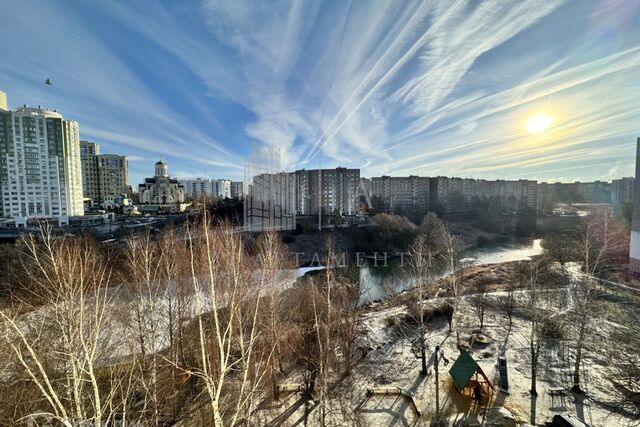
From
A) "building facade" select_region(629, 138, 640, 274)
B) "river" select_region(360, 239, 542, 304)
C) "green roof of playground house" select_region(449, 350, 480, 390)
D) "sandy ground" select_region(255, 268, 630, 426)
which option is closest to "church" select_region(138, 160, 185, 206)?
"river" select_region(360, 239, 542, 304)

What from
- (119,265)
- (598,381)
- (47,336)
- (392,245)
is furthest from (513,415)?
(392,245)

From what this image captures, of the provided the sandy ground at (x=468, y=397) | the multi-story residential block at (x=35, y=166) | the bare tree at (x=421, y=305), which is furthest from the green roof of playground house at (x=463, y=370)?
the multi-story residential block at (x=35, y=166)

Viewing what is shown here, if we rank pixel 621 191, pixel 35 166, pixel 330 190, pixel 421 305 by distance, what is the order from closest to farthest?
pixel 421 305
pixel 621 191
pixel 35 166
pixel 330 190

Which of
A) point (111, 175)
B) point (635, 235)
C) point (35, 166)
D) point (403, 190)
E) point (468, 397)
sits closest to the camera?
point (468, 397)

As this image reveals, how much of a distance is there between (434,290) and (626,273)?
7.32 m

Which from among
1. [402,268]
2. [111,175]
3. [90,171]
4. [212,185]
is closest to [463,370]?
[402,268]

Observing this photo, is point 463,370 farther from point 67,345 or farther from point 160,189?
point 160,189

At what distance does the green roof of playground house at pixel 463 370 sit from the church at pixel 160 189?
49.6m

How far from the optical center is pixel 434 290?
49.7 feet

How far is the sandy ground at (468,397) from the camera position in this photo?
238 inches

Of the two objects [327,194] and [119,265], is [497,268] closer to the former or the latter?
[119,265]

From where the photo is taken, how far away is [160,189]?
51.2 m

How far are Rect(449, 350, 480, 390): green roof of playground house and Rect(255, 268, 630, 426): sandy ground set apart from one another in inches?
21.3

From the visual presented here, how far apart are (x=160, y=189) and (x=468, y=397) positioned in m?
56.1
